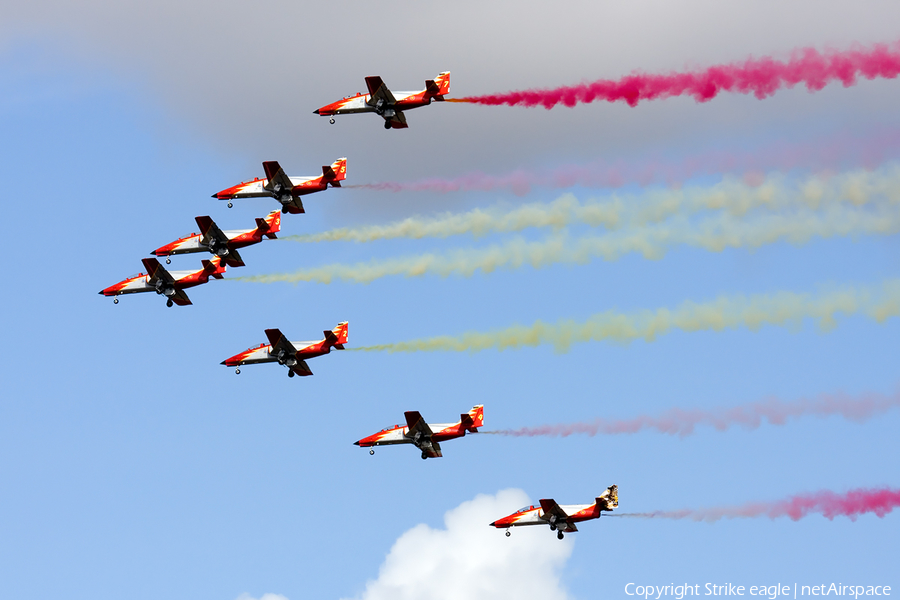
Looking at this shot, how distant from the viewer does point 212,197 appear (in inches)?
3250

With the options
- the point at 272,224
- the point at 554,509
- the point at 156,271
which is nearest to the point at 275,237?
the point at 272,224

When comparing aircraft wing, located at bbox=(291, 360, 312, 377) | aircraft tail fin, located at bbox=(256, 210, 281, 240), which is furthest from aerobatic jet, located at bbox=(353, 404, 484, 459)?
aircraft tail fin, located at bbox=(256, 210, 281, 240)

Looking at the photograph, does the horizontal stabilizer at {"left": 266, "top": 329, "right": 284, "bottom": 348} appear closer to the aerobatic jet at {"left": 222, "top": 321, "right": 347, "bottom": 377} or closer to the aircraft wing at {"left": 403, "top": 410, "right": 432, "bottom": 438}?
the aerobatic jet at {"left": 222, "top": 321, "right": 347, "bottom": 377}

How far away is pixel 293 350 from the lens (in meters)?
79.8

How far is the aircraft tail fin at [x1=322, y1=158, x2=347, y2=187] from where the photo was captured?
78688mm

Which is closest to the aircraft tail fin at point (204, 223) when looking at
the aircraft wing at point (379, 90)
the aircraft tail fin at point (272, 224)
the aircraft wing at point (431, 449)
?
the aircraft tail fin at point (272, 224)

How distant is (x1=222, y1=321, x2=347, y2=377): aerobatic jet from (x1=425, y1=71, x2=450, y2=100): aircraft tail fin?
43.4 ft

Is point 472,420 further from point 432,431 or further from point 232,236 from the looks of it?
point 232,236

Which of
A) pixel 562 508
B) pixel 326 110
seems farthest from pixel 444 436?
pixel 326 110

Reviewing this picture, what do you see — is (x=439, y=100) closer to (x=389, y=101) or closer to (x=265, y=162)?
(x=389, y=101)

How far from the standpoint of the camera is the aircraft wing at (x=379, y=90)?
76000mm

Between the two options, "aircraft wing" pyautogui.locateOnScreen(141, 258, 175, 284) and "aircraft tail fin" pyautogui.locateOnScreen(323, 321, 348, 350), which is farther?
"aircraft wing" pyautogui.locateOnScreen(141, 258, 175, 284)

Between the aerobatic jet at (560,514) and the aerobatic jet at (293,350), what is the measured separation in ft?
41.9

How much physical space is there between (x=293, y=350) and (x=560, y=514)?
16.5 metres
